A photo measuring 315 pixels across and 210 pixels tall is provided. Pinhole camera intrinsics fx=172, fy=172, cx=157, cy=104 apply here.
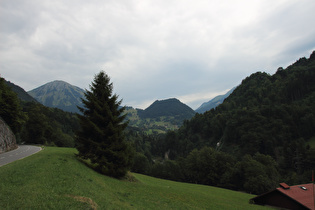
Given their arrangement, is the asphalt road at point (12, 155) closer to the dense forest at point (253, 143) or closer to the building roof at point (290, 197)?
the building roof at point (290, 197)

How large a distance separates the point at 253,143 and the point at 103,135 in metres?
113

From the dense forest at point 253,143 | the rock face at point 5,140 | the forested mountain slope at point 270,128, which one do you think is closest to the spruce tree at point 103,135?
the rock face at point 5,140

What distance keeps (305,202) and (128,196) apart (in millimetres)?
27544

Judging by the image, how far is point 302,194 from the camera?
27703 mm

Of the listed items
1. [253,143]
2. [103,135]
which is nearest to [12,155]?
[103,135]

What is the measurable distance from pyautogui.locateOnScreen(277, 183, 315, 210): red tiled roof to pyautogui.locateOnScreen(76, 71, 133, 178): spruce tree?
26059 millimetres

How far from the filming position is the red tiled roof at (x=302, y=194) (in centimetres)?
2561

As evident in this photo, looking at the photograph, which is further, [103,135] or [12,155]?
[12,155]

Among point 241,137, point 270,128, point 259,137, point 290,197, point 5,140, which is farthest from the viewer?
point 241,137

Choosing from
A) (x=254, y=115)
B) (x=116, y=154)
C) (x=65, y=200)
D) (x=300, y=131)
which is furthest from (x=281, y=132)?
(x=65, y=200)

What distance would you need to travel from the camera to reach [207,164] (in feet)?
223

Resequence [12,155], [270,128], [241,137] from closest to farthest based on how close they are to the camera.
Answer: [12,155] < [270,128] < [241,137]

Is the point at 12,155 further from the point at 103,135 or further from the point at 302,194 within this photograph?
the point at 302,194

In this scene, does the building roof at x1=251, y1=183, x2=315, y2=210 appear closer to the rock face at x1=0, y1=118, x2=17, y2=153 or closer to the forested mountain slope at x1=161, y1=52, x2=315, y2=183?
the rock face at x1=0, y1=118, x2=17, y2=153
